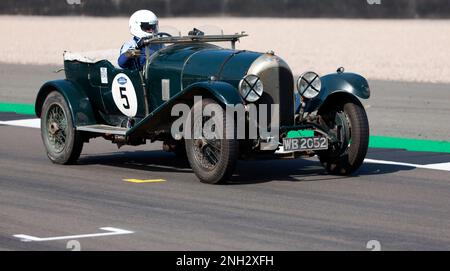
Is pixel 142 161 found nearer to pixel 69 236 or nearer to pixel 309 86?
pixel 309 86

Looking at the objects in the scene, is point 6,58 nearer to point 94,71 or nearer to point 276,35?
point 276,35

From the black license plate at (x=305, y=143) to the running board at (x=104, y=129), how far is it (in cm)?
198

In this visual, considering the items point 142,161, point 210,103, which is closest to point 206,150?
point 210,103

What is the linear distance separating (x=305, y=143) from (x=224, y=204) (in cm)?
145

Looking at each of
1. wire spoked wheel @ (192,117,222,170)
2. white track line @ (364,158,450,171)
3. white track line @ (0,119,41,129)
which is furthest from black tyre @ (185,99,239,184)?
white track line @ (0,119,41,129)

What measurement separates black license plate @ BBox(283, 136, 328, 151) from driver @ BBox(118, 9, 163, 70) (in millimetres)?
2175

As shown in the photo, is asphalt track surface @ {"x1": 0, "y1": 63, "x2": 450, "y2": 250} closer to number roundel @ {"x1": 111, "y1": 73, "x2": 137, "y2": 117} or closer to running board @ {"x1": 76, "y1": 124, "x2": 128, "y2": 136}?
running board @ {"x1": 76, "y1": 124, "x2": 128, "y2": 136}

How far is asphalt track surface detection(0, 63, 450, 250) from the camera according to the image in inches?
344

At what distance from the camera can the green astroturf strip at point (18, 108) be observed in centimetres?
1953

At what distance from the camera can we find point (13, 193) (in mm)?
10961

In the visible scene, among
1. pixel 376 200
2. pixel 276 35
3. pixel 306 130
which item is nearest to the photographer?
pixel 376 200

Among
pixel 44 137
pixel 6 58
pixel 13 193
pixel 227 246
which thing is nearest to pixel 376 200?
pixel 227 246

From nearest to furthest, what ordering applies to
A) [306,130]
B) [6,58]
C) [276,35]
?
[306,130] → [6,58] → [276,35]
